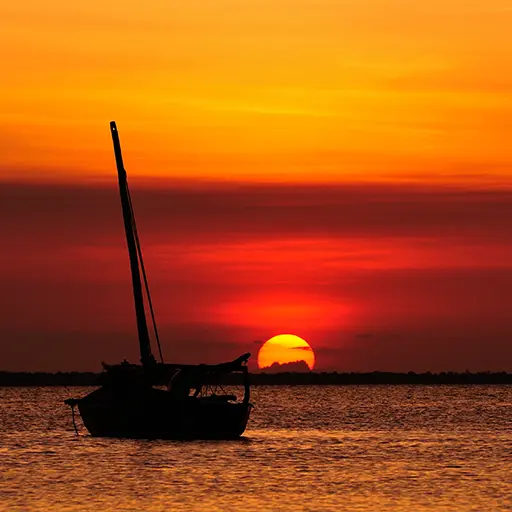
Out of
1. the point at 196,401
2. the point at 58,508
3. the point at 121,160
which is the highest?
the point at 121,160

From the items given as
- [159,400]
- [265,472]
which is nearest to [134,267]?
[159,400]

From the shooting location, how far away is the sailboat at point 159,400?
100 metres

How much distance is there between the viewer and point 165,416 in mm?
101438

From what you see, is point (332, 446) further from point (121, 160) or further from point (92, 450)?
point (121, 160)

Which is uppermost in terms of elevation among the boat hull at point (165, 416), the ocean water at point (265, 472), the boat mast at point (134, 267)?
the boat mast at point (134, 267)

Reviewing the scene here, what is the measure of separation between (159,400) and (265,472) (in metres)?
19.2

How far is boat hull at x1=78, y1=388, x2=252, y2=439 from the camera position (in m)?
101

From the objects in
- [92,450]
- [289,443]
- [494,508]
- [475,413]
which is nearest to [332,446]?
[289,443]

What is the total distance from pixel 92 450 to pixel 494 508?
41.8 metres

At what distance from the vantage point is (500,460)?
94.8m

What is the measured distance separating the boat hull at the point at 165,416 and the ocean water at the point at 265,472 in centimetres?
108

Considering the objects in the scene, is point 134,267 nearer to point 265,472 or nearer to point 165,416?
point 165,416

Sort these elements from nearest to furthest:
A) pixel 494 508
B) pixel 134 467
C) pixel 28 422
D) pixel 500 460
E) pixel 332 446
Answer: pixel 494 508 < pixel 134 467 < pixel 500 460 < pixel 332 446 < pixel 28 422

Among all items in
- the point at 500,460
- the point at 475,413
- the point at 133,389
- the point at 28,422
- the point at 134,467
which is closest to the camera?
the point at 134,467
